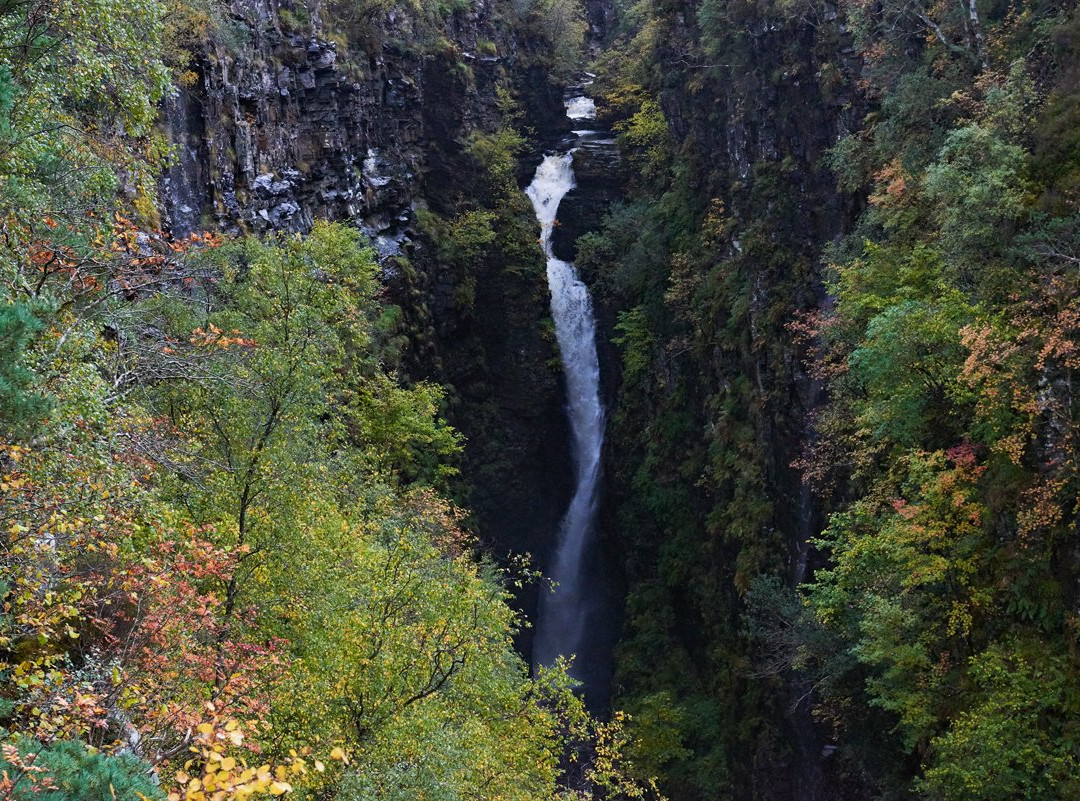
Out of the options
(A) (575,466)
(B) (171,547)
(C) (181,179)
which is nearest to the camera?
(B) (171,547)

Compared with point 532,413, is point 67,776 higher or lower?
lower

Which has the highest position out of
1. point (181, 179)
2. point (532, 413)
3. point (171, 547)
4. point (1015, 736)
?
point (181, 179)

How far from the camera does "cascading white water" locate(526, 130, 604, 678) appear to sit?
30.7 meters

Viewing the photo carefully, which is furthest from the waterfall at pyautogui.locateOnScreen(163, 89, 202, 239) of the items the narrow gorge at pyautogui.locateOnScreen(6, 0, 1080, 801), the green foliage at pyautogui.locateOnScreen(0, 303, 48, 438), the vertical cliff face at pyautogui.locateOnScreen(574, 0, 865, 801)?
the vertical cliff face at pyautogui.locateOnScreen(574, 0, 865, 801)

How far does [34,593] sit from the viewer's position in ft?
21.7

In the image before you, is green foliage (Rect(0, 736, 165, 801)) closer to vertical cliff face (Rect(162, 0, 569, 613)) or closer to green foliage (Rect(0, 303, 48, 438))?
green foliage (Rect(0, 303, 48, 438))

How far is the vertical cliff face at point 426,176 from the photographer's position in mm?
23656

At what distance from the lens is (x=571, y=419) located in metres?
33.5

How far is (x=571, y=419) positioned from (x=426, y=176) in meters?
11.7

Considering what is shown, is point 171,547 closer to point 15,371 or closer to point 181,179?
point 15,371

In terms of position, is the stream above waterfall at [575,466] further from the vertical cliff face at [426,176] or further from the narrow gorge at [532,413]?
the vertical cliff face at [426,176]

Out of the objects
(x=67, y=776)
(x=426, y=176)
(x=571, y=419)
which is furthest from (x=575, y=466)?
(x=67, y=776)

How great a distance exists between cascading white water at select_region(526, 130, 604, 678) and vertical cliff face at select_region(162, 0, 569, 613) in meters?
0.81

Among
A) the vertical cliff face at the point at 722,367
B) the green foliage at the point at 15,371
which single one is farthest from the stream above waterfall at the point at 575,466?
the green foliage at the point at 15,371
